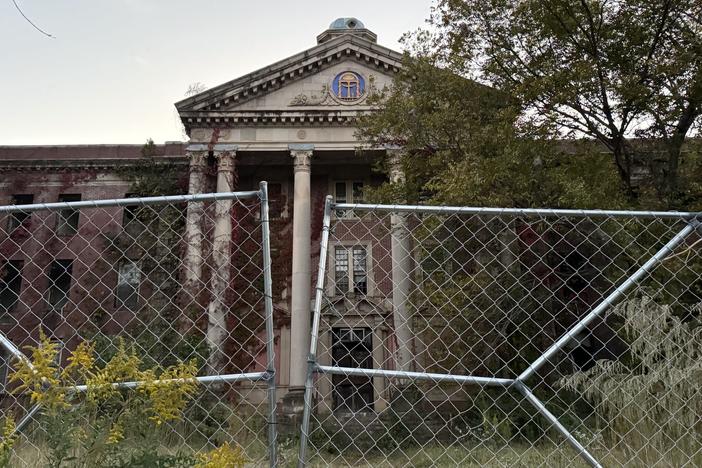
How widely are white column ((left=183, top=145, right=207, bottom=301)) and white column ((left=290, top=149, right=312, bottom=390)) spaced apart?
3658mm

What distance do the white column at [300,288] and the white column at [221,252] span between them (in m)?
2.55

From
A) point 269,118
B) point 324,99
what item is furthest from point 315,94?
point 269,118

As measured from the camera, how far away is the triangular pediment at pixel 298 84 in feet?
82.5

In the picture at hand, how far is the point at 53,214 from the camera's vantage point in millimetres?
27859

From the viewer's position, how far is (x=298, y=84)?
25938 mm

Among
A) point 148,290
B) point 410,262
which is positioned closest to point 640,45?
point 410,262

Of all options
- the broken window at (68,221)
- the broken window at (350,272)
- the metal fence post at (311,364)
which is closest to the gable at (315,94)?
the broken window at (350,272)

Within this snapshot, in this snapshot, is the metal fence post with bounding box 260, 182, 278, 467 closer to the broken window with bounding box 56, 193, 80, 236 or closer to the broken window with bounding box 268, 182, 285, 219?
the broken window with bounding box 268, 182, 285, 219

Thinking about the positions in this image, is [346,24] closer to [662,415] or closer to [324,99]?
[324,99]

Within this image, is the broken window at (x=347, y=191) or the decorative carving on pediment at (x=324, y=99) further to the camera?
the broken window at (x=347, y=191)

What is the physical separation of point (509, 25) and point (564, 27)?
65.9 inches

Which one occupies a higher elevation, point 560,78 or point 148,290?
point 560,78

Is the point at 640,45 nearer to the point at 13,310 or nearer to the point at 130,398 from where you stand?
the point at 130,398

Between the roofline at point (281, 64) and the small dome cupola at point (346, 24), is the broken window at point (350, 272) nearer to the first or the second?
the roofline at point (281, 64)
